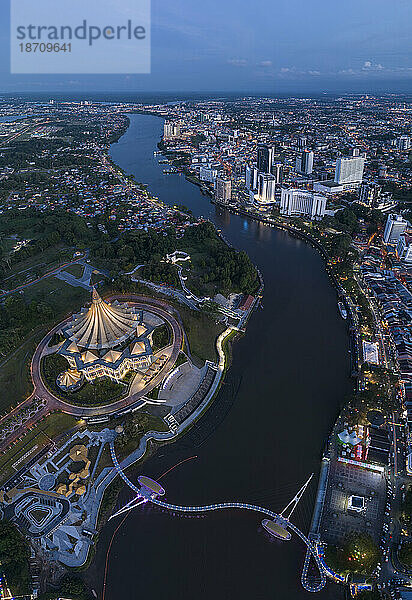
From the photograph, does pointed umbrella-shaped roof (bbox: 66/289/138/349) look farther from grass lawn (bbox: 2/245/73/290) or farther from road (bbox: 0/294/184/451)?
grass lawn (bbox: 2/245/73/290)

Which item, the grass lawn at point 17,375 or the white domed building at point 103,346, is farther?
the white domed building at point 103,346

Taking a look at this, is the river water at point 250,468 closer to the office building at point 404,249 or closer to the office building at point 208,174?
the office building at point 404,249

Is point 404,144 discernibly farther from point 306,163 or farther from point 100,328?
point 100,328

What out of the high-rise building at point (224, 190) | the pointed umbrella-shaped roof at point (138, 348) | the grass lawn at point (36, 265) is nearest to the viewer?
the pointed umbrella-shaped roof at point (138, 348)

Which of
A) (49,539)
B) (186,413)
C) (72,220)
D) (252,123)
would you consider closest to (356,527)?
(186,413)

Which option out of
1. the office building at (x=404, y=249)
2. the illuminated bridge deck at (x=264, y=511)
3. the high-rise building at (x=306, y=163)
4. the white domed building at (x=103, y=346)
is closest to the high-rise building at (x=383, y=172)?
the high-rise building at (x=306, y=163)

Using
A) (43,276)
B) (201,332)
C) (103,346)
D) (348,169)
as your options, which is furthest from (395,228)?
(43,276)

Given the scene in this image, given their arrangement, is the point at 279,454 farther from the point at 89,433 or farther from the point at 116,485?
the point at 89,433

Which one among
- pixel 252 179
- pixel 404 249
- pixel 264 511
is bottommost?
pixel 264 511
